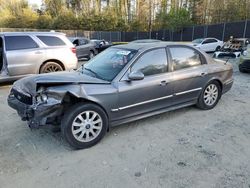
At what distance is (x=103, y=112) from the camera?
3.47 metres

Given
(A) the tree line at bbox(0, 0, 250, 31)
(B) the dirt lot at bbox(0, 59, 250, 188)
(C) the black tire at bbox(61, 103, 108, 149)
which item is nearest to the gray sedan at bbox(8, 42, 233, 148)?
(C) the black tire at bbox(61, 103, 108, 149)

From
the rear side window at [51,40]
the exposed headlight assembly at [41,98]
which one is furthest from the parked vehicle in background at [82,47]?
the exposed headlight assembly at [41,98]

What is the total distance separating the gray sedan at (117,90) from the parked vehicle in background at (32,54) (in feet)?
10.4

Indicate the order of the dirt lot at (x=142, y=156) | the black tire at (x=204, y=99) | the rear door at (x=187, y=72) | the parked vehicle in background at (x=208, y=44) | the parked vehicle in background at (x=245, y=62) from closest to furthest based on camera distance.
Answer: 1. the dirt lot at (x=142, y=156)
2. the rear door at (x=187, y=72)
3. the black tire at (x=204, y=99)
4. the parked vehicle in background at (x=245, y=62)
5. the parked vehicle in background at (x=208, y=44)

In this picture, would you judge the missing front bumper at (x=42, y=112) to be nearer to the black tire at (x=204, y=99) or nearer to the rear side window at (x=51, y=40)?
the black tire at (x=204, y=99)

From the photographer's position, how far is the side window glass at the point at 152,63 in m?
3.86

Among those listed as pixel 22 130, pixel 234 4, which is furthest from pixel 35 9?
pixel 22 130

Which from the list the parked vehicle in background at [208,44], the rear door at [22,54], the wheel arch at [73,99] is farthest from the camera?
the parked vehicle in background at [208,44]

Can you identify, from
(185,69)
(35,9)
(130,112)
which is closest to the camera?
(130,112)

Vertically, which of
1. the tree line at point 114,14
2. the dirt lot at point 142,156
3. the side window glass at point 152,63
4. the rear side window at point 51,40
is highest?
the tree line at point 114,14

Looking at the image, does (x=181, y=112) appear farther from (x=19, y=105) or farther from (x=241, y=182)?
(x=19, y=105)

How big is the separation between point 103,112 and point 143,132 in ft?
2.71

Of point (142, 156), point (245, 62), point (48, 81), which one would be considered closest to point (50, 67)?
point (48, 81)

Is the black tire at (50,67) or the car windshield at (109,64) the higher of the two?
the car windshield at (109,64)
